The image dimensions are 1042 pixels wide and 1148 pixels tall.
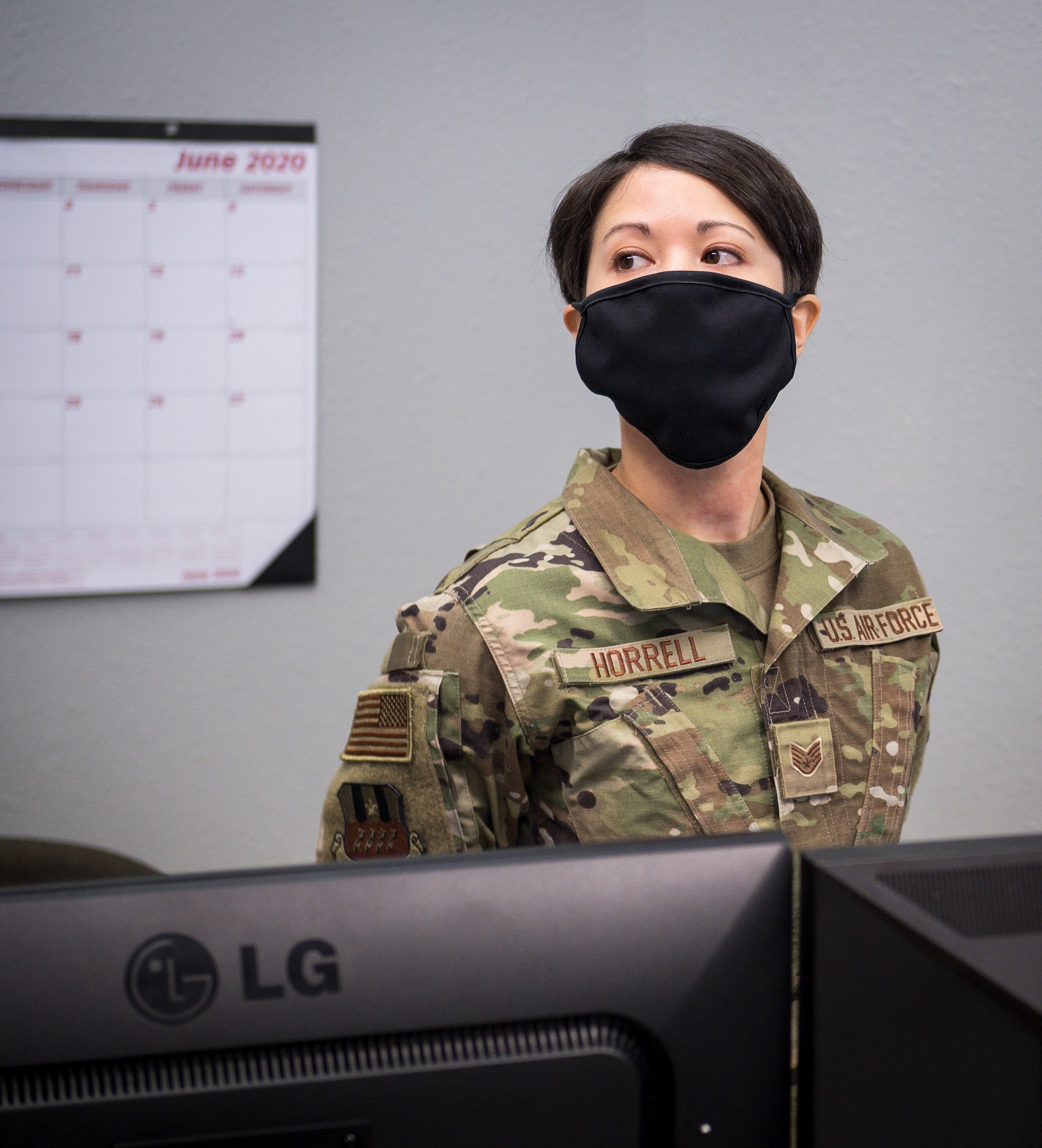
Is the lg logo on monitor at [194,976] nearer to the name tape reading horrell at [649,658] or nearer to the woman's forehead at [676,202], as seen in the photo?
the name tape reading horrell at [649,658]

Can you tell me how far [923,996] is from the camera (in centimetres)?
35

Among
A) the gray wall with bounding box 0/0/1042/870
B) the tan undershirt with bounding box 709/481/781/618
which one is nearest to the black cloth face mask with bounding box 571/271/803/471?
the tan undershirt with bounding box 709/481/781/618

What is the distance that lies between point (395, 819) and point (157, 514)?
103 centimetres

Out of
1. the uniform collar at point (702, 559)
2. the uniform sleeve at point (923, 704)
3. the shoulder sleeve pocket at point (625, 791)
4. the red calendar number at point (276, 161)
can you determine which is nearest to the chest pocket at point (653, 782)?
the shoulder sleeve pocket at point (625, 791)

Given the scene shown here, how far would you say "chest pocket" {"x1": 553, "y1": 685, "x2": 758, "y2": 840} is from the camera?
0.82 m

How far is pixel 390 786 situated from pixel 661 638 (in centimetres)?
27

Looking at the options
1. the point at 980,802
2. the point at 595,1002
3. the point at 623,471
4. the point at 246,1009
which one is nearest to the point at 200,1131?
the point at 246,1009

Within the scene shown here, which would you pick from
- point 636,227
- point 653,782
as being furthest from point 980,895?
point 636,227

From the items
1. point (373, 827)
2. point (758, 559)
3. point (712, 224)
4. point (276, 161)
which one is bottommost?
point (373, 827)

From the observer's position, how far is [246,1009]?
371mm

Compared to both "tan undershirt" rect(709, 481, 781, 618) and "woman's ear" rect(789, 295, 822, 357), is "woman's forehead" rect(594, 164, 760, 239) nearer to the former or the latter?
"woman's ear" rect(789, 295, 822, 357)

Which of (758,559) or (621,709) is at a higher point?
(758,559)

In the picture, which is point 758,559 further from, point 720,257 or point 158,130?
point 158,130

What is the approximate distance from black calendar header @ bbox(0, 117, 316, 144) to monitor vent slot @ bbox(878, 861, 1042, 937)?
63.4 inches
